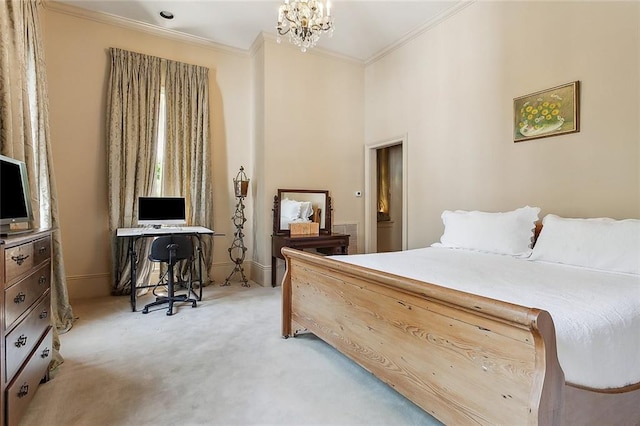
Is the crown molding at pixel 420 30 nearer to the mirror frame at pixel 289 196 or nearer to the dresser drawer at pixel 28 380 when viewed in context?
the mirror frame at pixel 289 196

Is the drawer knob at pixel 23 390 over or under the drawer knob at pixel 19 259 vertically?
under

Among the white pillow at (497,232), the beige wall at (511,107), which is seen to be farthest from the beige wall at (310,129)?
the white pillow at (497,232)

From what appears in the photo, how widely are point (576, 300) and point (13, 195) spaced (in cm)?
293

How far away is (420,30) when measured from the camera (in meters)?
4.11

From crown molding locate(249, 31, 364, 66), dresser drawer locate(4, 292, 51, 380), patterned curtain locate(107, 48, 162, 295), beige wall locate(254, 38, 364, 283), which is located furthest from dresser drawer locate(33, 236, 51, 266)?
crown molding locate(249, 31, 364, 66)

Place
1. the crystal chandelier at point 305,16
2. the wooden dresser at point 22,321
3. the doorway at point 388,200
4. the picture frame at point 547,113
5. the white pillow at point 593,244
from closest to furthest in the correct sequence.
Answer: the wooden dresser at point 22,321
the white pillow at point 593,244
the picture frame at point 547,113
the crystal chandelier at point 305,16
the doorway at point 388,200

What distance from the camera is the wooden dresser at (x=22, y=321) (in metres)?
1.39

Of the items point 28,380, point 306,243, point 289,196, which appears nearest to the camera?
point 28,380

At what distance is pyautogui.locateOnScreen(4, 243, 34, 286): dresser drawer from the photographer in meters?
1.43

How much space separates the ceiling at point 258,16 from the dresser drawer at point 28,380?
11.7 feet

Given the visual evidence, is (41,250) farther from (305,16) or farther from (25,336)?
(305,16)

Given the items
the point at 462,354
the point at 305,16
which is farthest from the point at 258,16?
the point at 462,354

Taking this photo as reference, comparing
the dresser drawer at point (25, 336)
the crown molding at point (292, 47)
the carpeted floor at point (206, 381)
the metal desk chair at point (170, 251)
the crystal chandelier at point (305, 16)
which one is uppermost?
the crown molding at point (292, 47)

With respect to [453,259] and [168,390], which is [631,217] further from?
[168,390]
